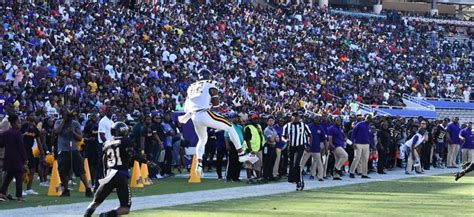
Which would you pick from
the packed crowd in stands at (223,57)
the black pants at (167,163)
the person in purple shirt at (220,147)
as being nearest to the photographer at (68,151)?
the packed crowd in stands at (223,57)

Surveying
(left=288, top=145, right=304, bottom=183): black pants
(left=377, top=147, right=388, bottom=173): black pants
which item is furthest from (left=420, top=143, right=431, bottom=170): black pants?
(left=288, top=145, right=304, bottom=183): black pants

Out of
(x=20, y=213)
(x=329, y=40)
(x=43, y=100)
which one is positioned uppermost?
(x=329, y=40)

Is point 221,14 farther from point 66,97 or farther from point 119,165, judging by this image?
point 119,165

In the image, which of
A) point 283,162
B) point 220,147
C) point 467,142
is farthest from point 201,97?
point 467,142

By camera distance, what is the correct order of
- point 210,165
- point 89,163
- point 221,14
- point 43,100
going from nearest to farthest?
point 89,163
point 43,100
point 210,165
point 221,14

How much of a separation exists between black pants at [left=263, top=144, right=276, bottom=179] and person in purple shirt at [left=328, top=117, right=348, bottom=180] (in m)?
1.70

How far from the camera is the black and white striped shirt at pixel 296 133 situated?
82.0ft

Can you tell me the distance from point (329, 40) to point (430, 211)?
123 feet

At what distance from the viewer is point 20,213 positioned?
18.3 meters

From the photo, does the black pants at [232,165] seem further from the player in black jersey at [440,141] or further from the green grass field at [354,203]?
the player in black jersey at [440,141]

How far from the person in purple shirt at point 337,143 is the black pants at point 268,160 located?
5.56ft

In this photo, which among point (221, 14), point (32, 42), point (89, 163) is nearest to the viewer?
point (89, 163)

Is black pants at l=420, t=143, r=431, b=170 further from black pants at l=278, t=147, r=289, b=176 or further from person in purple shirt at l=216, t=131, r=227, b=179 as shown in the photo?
person in purple shirt at l=216, t=131, r=227, b=179

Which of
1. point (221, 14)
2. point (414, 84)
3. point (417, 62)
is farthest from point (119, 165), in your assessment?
point (417, 62)
